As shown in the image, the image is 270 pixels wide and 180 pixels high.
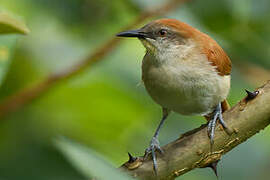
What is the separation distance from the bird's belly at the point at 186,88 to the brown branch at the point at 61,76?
0.50 metres

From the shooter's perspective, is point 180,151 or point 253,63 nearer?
point 180,151

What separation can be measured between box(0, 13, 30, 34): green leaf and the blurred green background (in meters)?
0.93

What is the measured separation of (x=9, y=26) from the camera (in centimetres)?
225

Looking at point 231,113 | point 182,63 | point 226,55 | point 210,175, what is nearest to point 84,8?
point 182,63

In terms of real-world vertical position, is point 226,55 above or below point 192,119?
above

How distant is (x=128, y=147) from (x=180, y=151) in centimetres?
138

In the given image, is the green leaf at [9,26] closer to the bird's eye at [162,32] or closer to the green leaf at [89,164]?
the green leaf at [89,164]

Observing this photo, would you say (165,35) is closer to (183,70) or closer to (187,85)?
(183,70)

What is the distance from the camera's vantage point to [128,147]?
3.71 m

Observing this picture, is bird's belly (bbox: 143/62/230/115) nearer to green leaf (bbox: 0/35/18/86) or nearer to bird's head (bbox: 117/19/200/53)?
bird's head (bbox: 117/19/200/53)

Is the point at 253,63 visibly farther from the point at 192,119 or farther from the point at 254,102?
the point at 254,102

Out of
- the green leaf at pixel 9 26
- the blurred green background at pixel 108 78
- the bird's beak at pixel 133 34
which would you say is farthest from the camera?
the bird's beak at pixel 133 34

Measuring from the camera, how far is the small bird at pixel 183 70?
3719 millimetres

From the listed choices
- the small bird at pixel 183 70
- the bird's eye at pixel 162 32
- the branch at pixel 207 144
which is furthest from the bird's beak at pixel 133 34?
the branch at pixel 207 144
